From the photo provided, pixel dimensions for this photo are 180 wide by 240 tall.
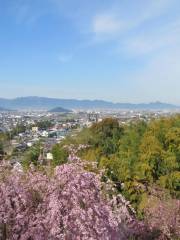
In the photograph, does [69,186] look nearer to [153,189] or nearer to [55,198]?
[55,198]

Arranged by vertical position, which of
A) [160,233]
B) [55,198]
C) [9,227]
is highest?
[55,198]

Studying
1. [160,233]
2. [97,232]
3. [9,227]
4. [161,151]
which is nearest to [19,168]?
[9,227]

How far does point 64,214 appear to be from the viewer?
24.1 feet

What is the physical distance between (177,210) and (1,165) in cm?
884

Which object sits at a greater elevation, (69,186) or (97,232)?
(69,186)

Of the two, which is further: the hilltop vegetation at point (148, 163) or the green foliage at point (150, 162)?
the green foliage at point (150, 162)

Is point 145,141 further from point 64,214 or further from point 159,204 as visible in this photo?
point 64,214

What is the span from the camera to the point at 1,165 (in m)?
8.52

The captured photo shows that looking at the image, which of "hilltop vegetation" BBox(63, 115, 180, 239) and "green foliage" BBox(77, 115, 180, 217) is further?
"green foliage" BBox(77, 115, 180, 217)

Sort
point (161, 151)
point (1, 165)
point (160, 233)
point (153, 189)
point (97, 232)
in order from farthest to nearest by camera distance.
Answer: point (161, 151)
point (153, 189)
point (160, 233)
point (1, 165)
point (97, 232)

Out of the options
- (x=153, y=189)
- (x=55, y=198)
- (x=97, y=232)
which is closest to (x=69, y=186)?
(x=55, y=198)

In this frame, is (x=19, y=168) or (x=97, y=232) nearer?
(x=97, y=232)

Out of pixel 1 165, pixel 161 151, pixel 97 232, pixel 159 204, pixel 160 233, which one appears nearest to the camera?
pixel 97 232

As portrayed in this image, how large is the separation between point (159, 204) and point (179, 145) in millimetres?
14937
